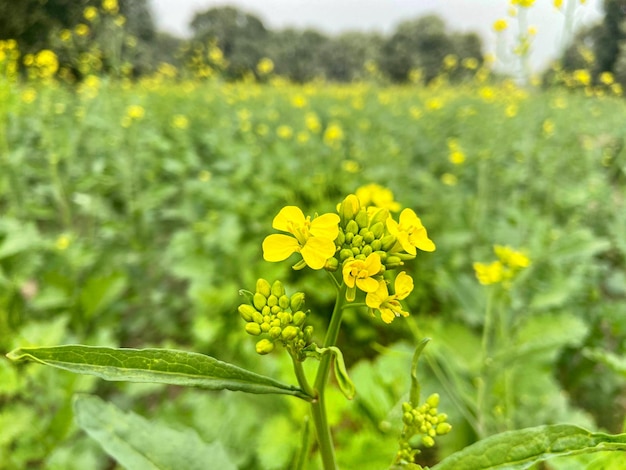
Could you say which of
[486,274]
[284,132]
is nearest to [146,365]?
[486,274]

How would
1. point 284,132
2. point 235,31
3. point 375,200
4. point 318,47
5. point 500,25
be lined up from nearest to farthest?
point 375,200
point 500,25
point 284,132
point 235,31
point 318,47

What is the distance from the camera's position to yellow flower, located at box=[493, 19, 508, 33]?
7.21 ft

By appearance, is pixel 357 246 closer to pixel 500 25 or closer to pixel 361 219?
pixel 361 219

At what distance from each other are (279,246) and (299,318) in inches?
3.2

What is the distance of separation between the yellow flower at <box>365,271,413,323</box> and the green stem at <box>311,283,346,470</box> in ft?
0.14

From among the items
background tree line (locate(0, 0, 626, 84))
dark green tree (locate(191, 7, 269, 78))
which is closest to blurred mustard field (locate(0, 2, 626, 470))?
background tree line (locate(0, 0, 626, 84))

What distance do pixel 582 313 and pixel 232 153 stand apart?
238 centimetres

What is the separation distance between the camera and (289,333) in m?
0.47

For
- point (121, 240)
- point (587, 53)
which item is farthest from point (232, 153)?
point (587, 53)

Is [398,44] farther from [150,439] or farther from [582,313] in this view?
[150,439]

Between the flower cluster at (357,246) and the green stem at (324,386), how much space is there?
0.06ft

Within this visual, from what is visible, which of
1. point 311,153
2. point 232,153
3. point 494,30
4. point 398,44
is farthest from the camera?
point 398,44

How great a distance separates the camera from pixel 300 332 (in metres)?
0.48

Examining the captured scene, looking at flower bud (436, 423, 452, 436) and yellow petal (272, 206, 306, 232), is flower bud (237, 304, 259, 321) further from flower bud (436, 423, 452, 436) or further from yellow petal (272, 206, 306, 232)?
flower bud (436, 423, 452, 436)
